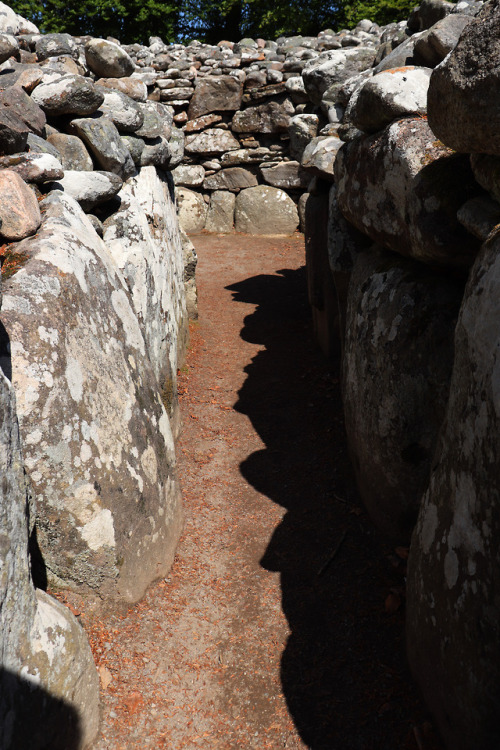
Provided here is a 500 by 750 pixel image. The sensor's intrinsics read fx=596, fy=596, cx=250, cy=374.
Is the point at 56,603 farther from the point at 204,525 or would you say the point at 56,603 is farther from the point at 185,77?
the point at 185,77

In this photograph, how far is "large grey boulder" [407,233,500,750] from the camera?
1806 mm

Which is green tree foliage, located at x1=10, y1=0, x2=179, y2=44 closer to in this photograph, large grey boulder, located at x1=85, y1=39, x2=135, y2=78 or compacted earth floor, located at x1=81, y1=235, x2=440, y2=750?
large grey boulder, located at x1=85, y1=39, x2=135, y2=78

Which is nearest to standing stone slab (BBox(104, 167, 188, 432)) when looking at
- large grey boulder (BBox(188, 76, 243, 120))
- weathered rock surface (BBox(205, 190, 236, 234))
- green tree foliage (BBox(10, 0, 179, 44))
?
weathered rock surface (BBox(205, 190, 236, 234))

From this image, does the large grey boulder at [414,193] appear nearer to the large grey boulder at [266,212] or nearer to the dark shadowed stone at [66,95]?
the dark shadowed stone at [66,95]

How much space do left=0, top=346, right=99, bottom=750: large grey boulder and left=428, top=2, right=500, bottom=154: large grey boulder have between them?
72.0 inches

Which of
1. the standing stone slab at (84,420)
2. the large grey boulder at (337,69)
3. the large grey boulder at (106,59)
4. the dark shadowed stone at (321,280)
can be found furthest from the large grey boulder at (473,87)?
the large grey boulder at (337,69)

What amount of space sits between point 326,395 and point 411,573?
2.52m

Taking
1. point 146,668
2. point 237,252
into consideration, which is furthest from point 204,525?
point 237,252

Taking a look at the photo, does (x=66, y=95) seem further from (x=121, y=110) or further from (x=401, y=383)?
(x=401, y=383)

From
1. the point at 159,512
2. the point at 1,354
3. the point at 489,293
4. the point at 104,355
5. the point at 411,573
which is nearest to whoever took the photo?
the point at 489,293

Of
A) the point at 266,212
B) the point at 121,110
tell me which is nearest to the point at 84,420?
the point at 121,110

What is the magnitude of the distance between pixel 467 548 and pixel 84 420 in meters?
1.56

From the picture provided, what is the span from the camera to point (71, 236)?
112 inches

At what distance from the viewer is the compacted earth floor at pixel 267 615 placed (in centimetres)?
232
